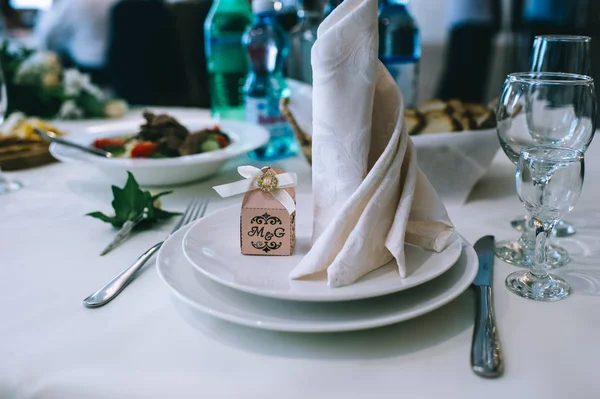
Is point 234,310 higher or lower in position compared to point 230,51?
lower

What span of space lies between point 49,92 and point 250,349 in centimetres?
148

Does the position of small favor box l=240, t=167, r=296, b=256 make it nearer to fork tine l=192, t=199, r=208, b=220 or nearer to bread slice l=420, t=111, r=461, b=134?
fork tine l=192, t=199, r=208, b=220

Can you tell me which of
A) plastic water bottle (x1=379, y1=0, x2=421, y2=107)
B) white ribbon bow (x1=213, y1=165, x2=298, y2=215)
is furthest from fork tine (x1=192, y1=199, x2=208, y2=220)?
plastic water bottle (x1=379, y1=0, x2=421, y2=107)

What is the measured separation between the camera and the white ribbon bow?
0.66 metres

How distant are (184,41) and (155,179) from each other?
1642 mm

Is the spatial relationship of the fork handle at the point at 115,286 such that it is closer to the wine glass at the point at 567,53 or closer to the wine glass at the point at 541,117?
the wine glass at the point at 541,117

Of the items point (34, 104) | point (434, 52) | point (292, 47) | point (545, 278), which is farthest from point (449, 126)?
point (434, 52)

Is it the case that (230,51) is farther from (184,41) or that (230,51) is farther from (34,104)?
(184,41)

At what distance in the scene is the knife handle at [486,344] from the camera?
49 cm

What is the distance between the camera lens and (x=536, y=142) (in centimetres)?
81

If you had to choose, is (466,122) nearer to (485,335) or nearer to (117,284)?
(485,335)

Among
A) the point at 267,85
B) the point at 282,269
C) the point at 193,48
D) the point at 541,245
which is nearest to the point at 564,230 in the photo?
the point at 541,245

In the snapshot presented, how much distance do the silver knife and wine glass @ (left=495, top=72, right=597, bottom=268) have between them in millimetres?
120

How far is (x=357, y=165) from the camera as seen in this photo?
63 centimetres
